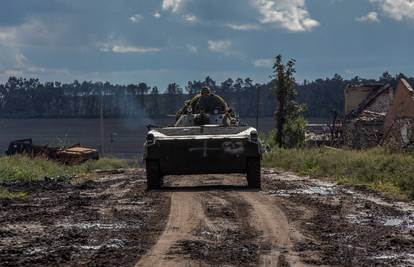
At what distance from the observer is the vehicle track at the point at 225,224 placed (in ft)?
25.7

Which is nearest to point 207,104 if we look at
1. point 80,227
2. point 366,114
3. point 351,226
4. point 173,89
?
point 351,226

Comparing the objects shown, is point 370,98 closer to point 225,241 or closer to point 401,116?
point 401,116

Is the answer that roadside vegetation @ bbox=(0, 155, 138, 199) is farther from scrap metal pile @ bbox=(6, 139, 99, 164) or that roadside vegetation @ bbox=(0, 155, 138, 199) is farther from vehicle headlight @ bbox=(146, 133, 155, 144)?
scrap metal pile @ bbox=(6, 139, 99, 164)

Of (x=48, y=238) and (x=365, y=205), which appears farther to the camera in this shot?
(x=365, y=205)

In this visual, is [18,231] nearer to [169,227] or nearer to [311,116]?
[169,227]

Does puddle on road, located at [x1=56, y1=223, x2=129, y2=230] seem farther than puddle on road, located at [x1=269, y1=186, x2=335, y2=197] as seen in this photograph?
No

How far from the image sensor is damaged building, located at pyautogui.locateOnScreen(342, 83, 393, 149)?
38812 millimetres

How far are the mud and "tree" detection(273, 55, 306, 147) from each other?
31384 millimetres

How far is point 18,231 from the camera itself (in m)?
9.87

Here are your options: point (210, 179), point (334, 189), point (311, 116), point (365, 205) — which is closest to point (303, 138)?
point (210, 179)

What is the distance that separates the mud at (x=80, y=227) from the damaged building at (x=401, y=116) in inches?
767

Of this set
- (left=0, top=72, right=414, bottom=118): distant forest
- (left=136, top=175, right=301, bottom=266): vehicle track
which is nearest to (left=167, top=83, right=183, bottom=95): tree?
(left=0, top=72, right=414, bottom=118): distant forest

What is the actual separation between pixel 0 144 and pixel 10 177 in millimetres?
53754

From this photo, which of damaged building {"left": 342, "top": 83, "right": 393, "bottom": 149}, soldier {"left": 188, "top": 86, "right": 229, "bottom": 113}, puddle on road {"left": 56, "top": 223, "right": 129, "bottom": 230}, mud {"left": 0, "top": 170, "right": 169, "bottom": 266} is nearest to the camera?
mud {"left": 0, "top": 170, "right": 169, "bottom": 266}
